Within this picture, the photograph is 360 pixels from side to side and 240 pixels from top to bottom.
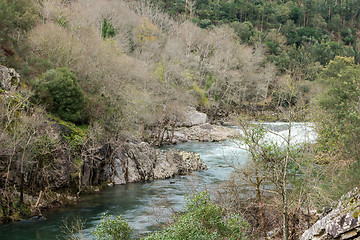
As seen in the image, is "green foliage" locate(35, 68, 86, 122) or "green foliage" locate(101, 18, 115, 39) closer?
"green foliage" locate(35, 68, 86, 122)

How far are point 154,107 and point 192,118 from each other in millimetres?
9280

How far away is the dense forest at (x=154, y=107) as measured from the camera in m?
11.9

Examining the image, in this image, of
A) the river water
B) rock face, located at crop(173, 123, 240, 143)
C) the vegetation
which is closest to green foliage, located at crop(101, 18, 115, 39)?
rock face, located at crop(173, 123, 240, 143)

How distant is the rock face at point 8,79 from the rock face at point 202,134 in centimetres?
2307

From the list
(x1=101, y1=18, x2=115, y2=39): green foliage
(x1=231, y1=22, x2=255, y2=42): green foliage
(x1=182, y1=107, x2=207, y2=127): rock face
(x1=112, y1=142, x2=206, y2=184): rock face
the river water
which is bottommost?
the river water

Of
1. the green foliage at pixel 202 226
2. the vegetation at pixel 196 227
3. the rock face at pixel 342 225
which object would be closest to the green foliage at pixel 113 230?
the vegetation at pixel 196 227

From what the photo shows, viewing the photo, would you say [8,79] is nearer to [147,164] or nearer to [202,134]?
[147,164]

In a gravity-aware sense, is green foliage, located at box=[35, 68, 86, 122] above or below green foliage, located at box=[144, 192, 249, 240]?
above

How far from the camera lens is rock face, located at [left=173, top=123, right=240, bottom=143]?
138ft

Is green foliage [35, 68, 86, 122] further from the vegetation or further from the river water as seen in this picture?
the vegetation

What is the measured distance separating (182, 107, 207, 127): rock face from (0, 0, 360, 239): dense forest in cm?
177

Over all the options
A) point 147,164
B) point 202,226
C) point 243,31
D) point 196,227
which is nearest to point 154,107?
point 147,164

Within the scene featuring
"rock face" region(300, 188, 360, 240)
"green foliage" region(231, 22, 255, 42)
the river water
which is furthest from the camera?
"green foliage" region(231, 22, 255, 42)

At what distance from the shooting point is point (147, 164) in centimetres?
2509
